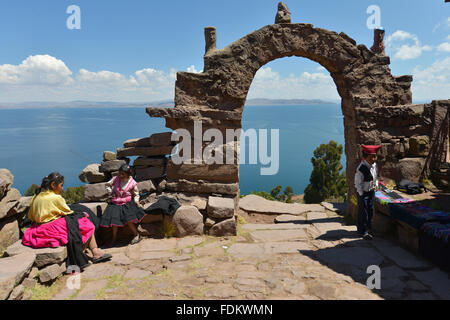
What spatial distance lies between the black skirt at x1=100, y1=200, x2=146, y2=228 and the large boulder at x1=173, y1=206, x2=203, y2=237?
61 cm

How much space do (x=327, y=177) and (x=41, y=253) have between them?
693 inches

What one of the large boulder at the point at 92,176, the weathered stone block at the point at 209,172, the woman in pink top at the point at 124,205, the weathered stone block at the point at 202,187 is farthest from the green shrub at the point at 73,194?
the woman in pink top at the point at 124,205

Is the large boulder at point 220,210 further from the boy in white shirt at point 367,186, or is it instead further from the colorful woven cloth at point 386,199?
the colorful woven cloth at point 386,199

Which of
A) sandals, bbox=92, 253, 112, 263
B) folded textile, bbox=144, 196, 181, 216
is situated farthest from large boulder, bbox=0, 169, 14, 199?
folded textile, bbox=144, 196, 181, 216

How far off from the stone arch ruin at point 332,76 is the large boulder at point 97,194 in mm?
1261

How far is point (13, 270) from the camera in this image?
3.31 metres

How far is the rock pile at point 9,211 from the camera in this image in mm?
4121

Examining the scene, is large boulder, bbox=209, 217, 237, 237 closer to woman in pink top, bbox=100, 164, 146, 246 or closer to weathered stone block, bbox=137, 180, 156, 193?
woman in pink top, bbox=100, 164, 146, 246

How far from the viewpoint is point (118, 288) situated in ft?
12.0

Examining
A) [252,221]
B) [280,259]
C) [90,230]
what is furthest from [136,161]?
[280,259]

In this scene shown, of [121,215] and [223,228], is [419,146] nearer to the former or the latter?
[223,228]

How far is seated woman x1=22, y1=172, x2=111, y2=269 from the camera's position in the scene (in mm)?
4070

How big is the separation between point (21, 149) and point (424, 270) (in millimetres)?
56820
